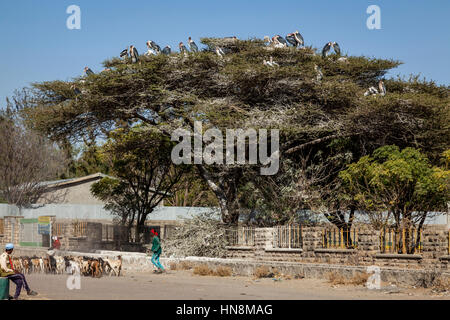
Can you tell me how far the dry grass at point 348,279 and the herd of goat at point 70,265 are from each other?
7112 millimetres

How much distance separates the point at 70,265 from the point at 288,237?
8.04 metres

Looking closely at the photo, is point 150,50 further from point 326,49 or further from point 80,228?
point 80,228

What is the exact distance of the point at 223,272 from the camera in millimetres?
22656

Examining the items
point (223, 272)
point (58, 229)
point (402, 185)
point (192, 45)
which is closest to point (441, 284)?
point (223, 272)

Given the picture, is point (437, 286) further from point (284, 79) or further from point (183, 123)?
point (183, 123)

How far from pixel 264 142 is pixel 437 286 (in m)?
12.5

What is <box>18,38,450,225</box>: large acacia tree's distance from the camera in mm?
28344

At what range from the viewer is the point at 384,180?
83.2ft

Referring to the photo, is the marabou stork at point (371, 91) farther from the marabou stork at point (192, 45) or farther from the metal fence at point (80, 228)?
the metal fence at point (80, 228)

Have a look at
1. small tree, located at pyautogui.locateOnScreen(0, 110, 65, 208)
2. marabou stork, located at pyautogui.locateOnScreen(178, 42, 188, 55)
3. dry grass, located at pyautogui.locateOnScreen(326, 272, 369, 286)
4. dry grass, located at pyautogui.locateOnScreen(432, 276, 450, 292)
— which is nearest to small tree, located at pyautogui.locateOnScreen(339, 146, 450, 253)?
dry grass, located at pyautogui.locateOnScreen(326, 272, 369, 286)

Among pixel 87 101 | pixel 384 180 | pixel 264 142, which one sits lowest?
pixel 384 180

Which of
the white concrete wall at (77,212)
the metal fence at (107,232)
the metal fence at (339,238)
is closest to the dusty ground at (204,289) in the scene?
the metal fence at (339,238)

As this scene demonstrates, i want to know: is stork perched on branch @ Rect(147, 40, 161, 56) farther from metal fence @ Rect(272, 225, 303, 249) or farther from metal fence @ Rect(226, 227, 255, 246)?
metal fence @ Rect(272, 225, 303, 249)
